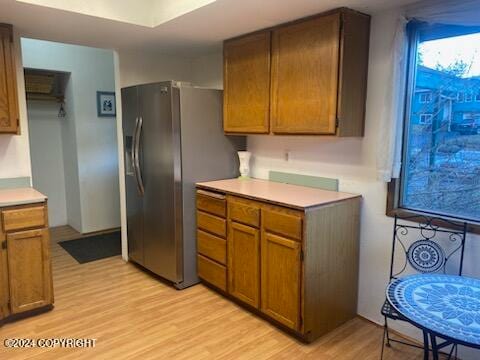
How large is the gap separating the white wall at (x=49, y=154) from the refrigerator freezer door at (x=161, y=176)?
7.31ft

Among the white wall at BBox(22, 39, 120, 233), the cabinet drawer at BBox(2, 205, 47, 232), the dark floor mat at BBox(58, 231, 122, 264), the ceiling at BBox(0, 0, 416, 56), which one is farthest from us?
the white wall at BBox(22, 39, 120, 233)

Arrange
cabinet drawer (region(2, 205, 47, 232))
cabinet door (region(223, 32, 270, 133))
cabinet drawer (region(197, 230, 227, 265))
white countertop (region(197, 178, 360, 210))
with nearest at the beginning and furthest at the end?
white countertop (region(197, 178, 360, 210))
cabinet drawer (region(2, 205, 47, 232))
cabinet door (region(223, 32, 270, 133))
cabinet drawer (region(197, 230, 227, 265))

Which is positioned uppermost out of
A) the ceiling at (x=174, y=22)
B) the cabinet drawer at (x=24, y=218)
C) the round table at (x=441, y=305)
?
the ceiling at (x=174, y=22)

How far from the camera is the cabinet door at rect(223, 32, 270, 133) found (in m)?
2.82

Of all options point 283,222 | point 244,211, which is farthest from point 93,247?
point 283,222

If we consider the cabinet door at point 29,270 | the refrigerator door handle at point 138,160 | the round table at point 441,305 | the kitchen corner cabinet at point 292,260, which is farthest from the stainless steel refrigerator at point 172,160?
the round table at point 441,305

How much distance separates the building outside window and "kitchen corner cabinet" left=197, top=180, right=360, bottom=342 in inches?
17.8

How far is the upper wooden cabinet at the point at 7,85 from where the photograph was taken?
8.63 ft

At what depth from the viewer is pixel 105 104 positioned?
4688 mm

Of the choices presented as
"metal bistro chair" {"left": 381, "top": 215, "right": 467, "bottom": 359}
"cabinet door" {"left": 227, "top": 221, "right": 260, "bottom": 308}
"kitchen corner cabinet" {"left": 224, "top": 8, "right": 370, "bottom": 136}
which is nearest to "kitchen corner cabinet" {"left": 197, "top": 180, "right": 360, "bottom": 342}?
"cabinet door" {"left": 227, "top": 221, "right": 260, "bottom": 308}

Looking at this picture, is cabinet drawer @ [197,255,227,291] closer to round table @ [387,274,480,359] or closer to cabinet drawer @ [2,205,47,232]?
cabinet drawer @ [2,205,47,232]

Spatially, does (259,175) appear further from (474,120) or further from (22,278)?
(22,278)

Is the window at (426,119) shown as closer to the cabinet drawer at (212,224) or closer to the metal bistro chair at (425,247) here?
the metal bistro chair at (425,247)

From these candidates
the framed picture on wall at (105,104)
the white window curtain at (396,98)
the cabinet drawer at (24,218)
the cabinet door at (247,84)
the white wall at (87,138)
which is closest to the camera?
the white window curtain at (396,98)
